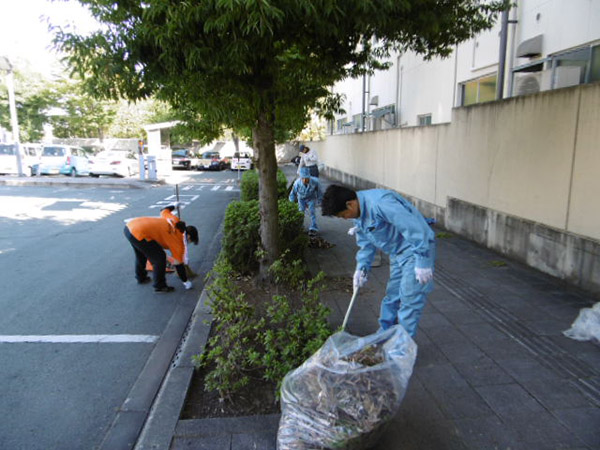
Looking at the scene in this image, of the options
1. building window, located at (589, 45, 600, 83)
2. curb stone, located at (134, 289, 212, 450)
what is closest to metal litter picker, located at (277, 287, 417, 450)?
curb stone, located at (134, 289, 212, 450)

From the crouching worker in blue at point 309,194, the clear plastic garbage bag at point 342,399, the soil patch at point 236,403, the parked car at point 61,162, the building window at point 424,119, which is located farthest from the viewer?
the parked car at point 61,162

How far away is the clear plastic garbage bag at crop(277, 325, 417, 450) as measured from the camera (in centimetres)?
227

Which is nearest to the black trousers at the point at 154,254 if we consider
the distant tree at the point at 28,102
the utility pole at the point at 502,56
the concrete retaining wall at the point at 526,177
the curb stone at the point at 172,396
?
the curb stone at the point at 172,396

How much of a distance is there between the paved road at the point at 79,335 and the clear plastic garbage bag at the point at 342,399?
1230 millimetres

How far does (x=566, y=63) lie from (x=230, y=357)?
22.9ft

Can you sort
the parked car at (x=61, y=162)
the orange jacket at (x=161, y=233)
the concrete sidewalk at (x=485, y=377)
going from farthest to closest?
the parked car at (x=61, y=162)
the orange jacket at (x=161, y=233)
the concrete sidewalk at (x=485, y=377)

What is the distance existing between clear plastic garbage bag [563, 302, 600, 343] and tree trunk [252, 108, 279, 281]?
3128 millimetres

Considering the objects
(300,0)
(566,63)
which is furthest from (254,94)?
(566,63)

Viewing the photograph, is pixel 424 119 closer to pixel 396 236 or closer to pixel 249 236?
pixel 249 236

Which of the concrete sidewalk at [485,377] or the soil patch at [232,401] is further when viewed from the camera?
the soil patch at [232,401]

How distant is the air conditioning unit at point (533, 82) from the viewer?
6773mm

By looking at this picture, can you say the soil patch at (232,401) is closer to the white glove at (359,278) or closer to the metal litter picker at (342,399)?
the metal litter picker at (342,399)

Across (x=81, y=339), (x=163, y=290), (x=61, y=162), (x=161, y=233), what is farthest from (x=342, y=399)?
(x=61, y=162)

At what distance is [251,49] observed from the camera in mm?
3730
